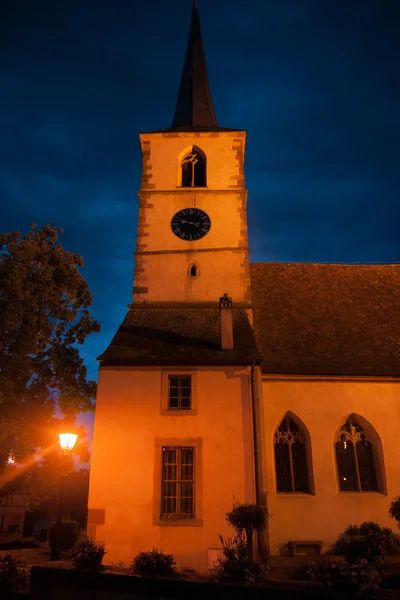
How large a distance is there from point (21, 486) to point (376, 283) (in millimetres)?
19991

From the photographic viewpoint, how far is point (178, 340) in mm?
17266

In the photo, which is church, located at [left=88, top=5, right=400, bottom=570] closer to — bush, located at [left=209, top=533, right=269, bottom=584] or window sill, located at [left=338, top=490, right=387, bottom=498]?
window sill, located at [left=338, top=490, right=387, bottom=498]

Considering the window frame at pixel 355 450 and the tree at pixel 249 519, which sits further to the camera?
the window frame at pixel 355 450

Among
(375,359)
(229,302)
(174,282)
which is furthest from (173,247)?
(375,359)

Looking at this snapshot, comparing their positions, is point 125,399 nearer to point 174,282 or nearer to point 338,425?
point 174,282

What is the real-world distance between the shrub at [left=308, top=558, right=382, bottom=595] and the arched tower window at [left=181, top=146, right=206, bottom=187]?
1804cm

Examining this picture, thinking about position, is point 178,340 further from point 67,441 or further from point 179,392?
point 67,441

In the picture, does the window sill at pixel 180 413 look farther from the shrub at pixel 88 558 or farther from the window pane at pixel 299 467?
the shrub at pixel 88 558

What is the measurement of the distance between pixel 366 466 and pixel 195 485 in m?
6.39

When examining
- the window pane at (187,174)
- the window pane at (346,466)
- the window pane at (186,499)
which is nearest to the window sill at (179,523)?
the window pane at (186,499)

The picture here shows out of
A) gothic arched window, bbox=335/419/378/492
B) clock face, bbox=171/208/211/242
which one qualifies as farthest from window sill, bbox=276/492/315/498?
clock face, bbox=171/208/211/242

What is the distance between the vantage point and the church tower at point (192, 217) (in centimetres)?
2005

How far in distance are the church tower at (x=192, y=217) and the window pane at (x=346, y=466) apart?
6.75 meters

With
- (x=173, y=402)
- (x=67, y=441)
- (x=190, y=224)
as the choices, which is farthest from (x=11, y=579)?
(x=190, y=224)
